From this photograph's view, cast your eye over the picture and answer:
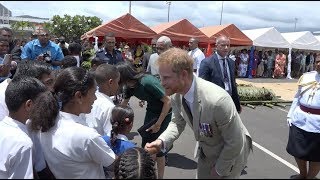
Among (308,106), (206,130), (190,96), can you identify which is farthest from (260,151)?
(190,96)

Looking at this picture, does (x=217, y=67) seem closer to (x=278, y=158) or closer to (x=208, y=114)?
(x=278, y=158)

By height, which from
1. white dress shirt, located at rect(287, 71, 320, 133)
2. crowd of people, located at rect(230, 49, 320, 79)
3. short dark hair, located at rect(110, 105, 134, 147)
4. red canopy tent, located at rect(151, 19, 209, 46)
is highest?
short dark hair, located at rect(110, 105, 134, 147)

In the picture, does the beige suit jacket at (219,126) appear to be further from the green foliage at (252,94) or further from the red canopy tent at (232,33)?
the red canopy tent at (232,33)

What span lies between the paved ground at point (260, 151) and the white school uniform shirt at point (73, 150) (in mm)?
1605

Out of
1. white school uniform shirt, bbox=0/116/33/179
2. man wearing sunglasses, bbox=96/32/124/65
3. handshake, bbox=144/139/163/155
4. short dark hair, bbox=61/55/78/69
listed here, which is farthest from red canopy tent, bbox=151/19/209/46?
white school uniform shirt, bbox=0/116/33/179

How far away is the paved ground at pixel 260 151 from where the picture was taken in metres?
5.21

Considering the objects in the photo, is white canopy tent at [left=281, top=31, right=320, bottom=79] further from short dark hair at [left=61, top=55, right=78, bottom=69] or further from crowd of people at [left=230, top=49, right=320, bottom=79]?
short dark hair at [left=61, top=55, right=78, bottom=69]

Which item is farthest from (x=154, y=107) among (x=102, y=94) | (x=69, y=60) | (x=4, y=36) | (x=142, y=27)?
(x=142, y=27)

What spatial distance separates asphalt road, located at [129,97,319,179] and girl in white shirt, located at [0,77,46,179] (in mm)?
1800

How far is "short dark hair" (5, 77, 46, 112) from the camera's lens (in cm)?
229

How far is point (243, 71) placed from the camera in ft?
73.2

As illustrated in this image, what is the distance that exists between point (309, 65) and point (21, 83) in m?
25.0

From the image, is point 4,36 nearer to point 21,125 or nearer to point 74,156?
point 21,125

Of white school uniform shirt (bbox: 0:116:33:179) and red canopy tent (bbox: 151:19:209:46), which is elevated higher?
white school uniform shirt (bbox: 0:116:33:179)
